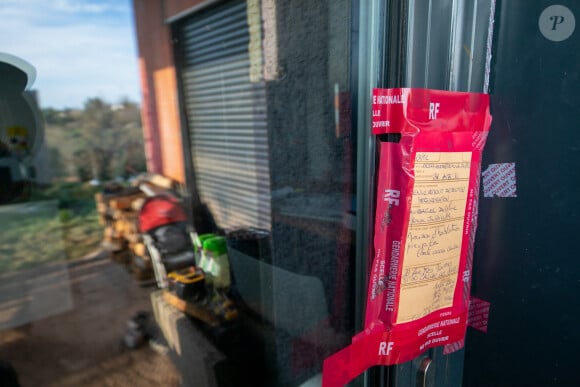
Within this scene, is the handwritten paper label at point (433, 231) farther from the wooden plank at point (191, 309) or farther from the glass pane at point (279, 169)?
the wooden plank at point (191, 309)

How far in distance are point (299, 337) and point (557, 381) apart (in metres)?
0.75

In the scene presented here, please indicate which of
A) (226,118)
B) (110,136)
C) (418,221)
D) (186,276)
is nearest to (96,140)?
(110,136)

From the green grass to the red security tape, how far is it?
2.49 ft

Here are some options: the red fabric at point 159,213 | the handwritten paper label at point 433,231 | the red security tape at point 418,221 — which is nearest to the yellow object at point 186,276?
the red fabric at point 159,213

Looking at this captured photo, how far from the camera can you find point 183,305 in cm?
113

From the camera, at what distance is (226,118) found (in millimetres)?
1445

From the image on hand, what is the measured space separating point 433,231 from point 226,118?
3.27ft

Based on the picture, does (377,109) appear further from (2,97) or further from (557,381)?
(557,381)

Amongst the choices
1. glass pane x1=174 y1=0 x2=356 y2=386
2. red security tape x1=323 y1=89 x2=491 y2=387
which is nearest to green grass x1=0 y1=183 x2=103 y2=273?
glass pane x1=174 y1=0 x2=356 y2=386

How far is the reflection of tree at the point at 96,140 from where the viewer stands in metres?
0.81

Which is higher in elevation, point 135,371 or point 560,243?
point 560,243

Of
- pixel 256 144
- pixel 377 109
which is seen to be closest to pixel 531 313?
pixel 377 109

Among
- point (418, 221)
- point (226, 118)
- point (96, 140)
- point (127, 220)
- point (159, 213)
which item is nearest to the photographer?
point (418, 221)

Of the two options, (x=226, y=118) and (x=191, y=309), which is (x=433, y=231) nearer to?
(x=191, y=309)
